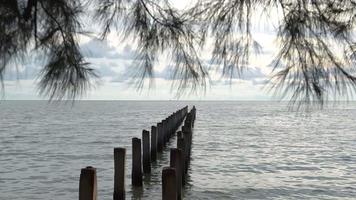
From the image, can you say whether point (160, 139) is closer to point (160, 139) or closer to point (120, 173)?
point (160, 139)

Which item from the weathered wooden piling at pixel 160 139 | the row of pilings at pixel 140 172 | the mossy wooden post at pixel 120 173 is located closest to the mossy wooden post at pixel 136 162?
the row of pilings at pixel 140 172

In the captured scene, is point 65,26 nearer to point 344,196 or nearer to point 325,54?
point 325,54

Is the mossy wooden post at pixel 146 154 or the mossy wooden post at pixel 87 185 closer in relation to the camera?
the mossy wooden post at pixel 87 185

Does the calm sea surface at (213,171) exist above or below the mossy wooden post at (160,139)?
below

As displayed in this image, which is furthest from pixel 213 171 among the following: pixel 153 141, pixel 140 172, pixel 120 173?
pixel 120 173

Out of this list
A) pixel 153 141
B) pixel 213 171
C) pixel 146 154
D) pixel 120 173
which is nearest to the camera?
pixel 120 173

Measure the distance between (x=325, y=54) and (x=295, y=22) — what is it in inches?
12.8

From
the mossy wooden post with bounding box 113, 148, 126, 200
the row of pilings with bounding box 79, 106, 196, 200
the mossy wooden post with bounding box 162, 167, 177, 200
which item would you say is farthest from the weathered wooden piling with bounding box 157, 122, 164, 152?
the mossy wooden post with bounding box 162, 167, 177, 200

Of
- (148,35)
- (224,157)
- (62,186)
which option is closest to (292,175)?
(224,157)

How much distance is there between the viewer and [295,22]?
366cm

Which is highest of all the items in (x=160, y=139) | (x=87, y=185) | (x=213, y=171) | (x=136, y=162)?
(x=87, y=185)

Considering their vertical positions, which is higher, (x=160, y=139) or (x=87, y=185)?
(x=87, y=185)

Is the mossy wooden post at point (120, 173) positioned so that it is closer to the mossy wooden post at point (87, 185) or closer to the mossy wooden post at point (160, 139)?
the mossy wooden post at point (87, 185)

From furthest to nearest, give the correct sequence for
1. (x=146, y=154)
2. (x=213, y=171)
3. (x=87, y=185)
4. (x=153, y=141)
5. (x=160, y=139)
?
(x=160, y=139) → (x=153, y=141) → (x=213, y=171) → (x=146, y=154) → (x=87, y=185)
